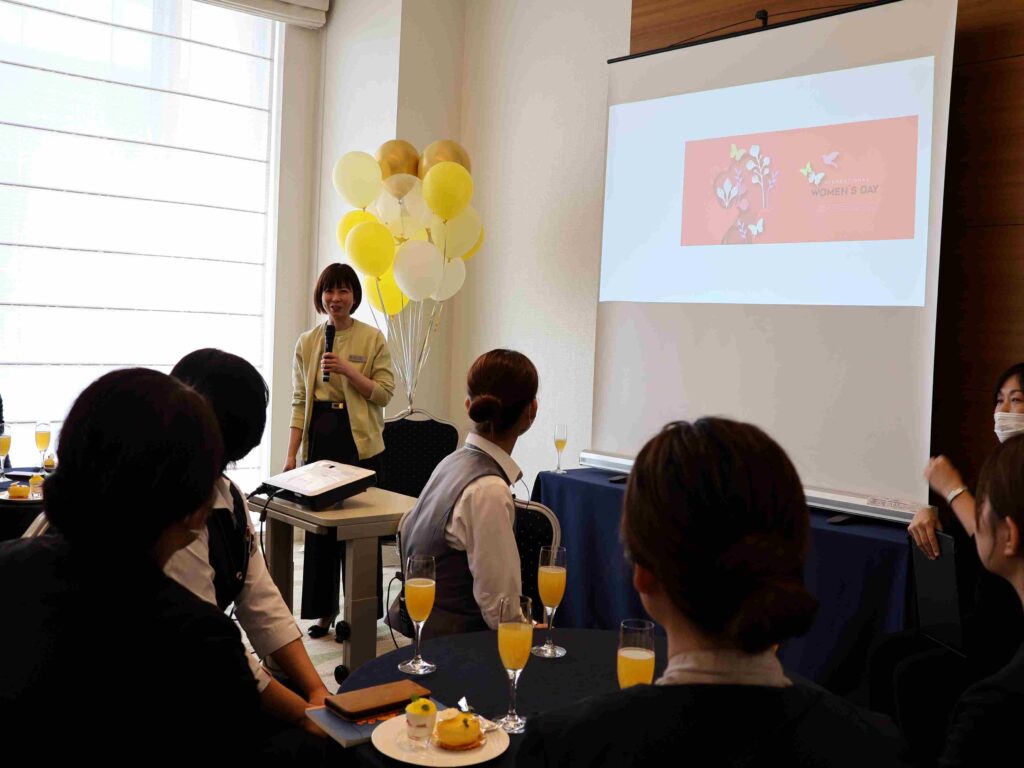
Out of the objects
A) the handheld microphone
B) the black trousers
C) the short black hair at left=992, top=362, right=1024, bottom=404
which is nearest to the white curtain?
the handheld microphone

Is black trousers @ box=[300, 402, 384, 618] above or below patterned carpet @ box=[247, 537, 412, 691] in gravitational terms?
above

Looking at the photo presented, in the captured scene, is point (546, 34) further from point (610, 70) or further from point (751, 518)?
point (751, 518)

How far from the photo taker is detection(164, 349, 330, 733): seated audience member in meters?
1.70

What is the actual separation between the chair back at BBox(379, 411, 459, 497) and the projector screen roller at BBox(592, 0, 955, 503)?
76cm

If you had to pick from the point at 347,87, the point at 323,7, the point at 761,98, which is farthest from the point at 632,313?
the point at 323,7

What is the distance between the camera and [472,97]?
18.5 feet

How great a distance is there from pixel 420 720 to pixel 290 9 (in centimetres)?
530

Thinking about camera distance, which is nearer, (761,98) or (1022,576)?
(1022,576)

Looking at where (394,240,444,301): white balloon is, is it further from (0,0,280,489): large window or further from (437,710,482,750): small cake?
(437,710,482,750): small cake

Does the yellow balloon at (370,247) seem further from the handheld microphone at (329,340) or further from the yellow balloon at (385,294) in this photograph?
the handheld microphone at (329,340)

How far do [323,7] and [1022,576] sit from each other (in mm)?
5423

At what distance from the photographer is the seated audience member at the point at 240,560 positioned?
1695 mm

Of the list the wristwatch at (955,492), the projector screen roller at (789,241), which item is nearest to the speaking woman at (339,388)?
the projector screen roller at (789,241)

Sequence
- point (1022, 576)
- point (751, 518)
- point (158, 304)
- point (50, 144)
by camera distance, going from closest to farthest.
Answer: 1. point (751, 518)
2. point (1022, 576)
3. point (50, 144)
4. point (158, 304)
